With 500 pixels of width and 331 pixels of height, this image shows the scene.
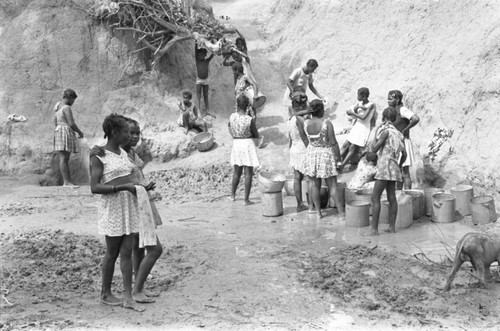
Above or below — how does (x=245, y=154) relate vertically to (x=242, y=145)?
below

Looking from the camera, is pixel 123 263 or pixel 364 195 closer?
pixel 123 263

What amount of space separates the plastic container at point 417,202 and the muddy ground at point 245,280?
150mm

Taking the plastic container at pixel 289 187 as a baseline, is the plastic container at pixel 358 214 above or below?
below

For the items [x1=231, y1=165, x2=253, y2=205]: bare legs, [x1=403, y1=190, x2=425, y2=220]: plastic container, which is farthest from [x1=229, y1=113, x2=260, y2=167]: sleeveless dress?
[x1=403, y1=190, x2=425, y2=220]: plastic container

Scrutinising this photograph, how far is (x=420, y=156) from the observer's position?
992 cm

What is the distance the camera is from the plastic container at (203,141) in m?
12.0

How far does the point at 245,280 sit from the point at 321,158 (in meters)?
2.82

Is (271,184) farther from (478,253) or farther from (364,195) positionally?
(478,253)

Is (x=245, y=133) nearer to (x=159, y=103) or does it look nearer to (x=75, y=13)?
(x=159, y=103)

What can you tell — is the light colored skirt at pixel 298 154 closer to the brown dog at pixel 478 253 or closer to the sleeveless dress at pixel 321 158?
the sleeveless dress at pixel 321 158

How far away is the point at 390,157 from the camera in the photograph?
23.9ft

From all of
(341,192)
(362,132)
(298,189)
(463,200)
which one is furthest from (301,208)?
(463,200)

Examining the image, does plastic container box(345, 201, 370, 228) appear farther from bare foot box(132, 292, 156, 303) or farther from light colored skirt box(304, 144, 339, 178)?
bare foot box(132, 292, 156, 303)

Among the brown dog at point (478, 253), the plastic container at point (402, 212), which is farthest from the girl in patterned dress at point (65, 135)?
the brown dog at point (478, 253)
